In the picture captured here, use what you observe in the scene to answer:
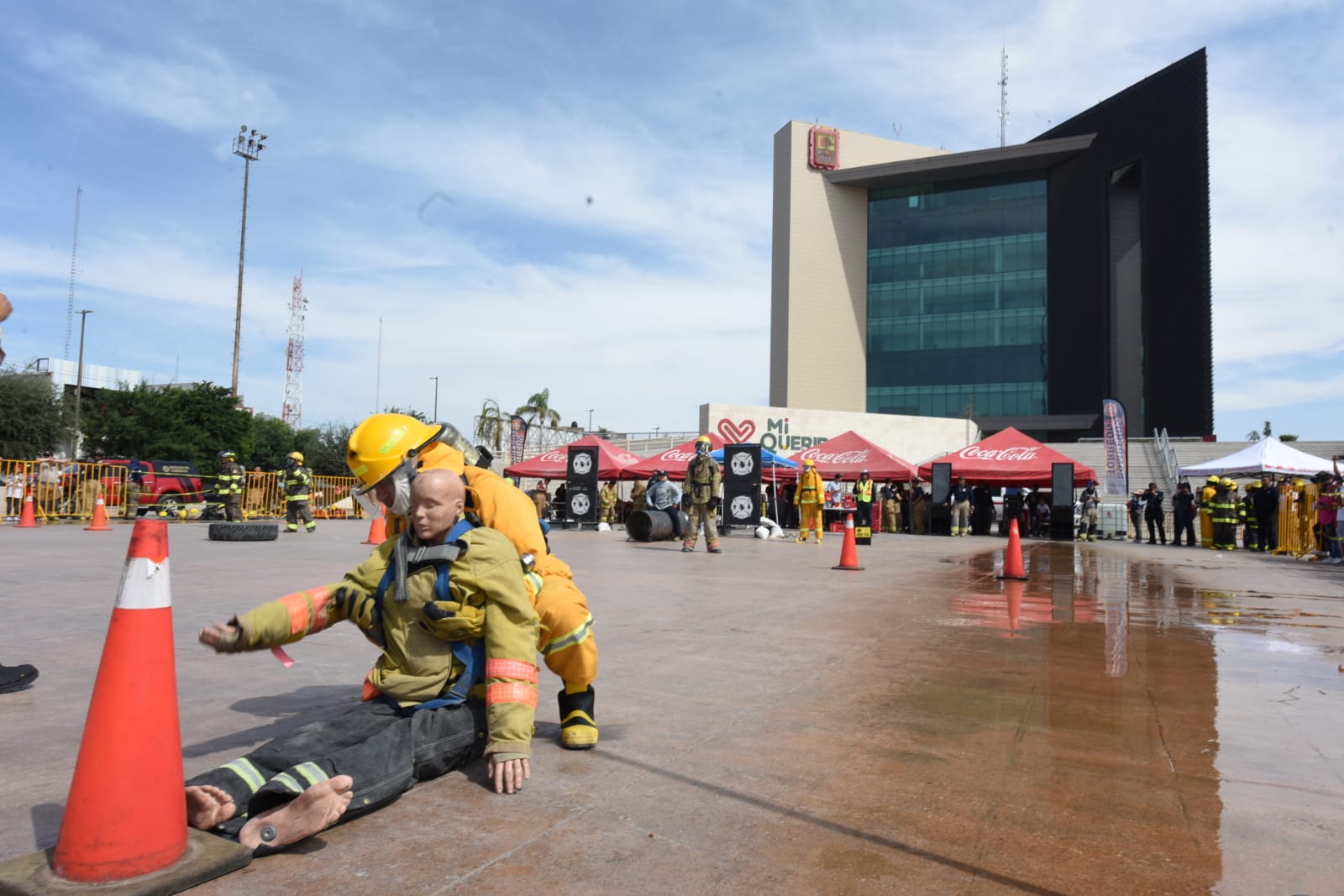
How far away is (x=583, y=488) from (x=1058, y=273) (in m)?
54.9

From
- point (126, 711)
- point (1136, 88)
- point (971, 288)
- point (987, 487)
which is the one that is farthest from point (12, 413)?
point (1136, 88)

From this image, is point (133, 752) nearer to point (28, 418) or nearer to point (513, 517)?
point (513, 517)

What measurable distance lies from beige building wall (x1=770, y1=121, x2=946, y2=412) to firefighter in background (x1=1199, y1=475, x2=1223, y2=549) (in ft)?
163

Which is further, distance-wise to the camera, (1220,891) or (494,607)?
(494,607)

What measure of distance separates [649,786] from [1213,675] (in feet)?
13.0

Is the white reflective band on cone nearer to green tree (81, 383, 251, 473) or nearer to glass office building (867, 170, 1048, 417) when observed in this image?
green tree (81, 383, 251, 473)

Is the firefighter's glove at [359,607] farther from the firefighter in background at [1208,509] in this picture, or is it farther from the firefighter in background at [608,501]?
the firefighter in background at [608,501]

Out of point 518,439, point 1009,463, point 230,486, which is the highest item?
point 518,439

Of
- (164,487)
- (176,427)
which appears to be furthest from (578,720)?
(176,427)

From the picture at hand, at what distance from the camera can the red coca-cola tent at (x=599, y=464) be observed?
27.5 m

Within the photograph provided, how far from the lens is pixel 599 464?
27.2 metres

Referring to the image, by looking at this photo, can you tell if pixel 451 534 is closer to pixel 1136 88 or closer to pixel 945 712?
pixel 945 712

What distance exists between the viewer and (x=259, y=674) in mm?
4914

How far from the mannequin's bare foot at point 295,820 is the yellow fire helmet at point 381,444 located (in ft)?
4.21
